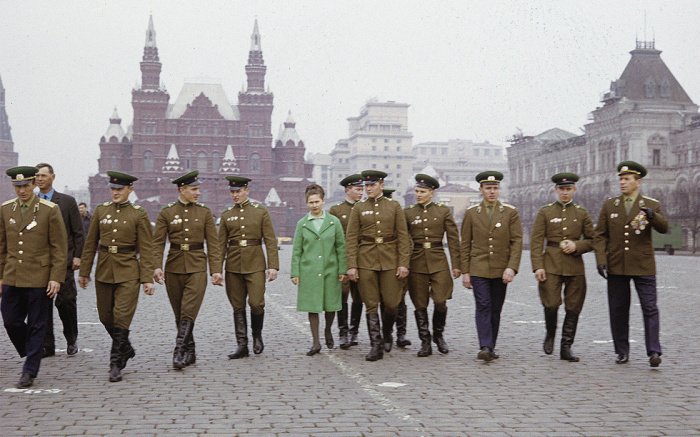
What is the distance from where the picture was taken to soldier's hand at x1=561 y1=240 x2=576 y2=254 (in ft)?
27.8

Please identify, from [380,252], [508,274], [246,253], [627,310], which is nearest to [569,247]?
[508,274]

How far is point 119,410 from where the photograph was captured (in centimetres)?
604

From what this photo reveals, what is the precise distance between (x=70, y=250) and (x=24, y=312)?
4.89 feet

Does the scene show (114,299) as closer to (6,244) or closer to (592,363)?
(6,244)

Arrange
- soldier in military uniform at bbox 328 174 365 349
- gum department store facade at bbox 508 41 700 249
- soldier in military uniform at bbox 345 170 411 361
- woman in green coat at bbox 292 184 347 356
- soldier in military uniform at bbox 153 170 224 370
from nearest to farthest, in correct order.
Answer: soldier in military uniform at bbox 153 170 224 370, soldier in military uniform at bbox 345 170 411 361, woman in green coat at bbox 292 184 347 356, soldier in military uniform at bbox 328 174 365 349, gum department store facade at bbox 508 41 700 249

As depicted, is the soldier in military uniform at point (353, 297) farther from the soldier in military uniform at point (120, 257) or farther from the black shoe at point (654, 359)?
the black shoe at point (654, 359)

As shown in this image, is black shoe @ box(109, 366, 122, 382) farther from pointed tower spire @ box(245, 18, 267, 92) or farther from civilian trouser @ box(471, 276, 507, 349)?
pointed tower spire @ box(245, 18, 267, 92)

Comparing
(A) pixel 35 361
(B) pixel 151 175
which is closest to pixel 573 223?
(A) pixel 35 361

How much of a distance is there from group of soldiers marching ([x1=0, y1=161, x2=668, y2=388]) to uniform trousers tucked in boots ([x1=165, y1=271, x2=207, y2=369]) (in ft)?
0.04

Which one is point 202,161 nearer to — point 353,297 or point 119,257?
point 353,297

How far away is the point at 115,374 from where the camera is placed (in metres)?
7.20

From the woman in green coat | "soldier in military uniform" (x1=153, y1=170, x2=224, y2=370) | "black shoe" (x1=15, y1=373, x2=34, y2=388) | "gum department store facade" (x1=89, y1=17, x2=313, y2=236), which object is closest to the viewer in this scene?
"black shoe" (x1=15, y1=373, x2=34, y2=388)

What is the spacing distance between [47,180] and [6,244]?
1511mm

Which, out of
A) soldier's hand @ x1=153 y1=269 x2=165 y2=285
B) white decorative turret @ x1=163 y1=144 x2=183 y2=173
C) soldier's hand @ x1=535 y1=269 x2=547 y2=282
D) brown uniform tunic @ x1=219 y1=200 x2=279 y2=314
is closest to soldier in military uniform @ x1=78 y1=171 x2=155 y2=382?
soldier's hand @ x1=153 y1=269 x2=165 y2=285
